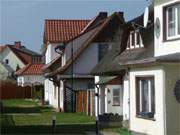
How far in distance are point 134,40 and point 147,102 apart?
8972 millimetres

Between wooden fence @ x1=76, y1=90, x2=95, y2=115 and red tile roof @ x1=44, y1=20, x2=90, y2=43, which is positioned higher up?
red tile roof @ x1=44, y1=20, x2=90, y2=43

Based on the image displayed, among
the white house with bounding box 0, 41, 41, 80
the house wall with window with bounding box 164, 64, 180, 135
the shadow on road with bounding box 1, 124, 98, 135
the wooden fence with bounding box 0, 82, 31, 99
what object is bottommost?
the shadow on road with bounding box 1, 124, 98, 135

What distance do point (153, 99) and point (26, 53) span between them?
339 ft

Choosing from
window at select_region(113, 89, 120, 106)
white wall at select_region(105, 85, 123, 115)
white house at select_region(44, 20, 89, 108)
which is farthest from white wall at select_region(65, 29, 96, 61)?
window at select_region(113, 89, 120, 106)

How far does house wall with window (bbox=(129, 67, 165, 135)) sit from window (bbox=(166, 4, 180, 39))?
1.90 metres

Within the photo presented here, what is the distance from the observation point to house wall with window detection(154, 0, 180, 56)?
23.3 m

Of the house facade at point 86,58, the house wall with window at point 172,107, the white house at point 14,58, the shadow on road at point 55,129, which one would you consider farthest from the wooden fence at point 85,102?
the white house at point 14,58

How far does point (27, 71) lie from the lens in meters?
91.6

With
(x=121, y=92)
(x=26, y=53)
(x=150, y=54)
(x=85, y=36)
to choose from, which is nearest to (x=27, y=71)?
(x=26, y=53)

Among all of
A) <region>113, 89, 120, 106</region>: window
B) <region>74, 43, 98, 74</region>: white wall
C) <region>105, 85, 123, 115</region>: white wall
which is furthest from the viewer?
<region>74, 43, 98, 74</region>: white wall

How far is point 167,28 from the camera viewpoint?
79.0 ft

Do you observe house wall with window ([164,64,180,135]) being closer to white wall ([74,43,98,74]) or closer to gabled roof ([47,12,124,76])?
gabled roof ([47,12,124,76])

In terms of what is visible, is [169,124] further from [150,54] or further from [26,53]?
[26,53]

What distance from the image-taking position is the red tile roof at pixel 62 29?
54.6m
